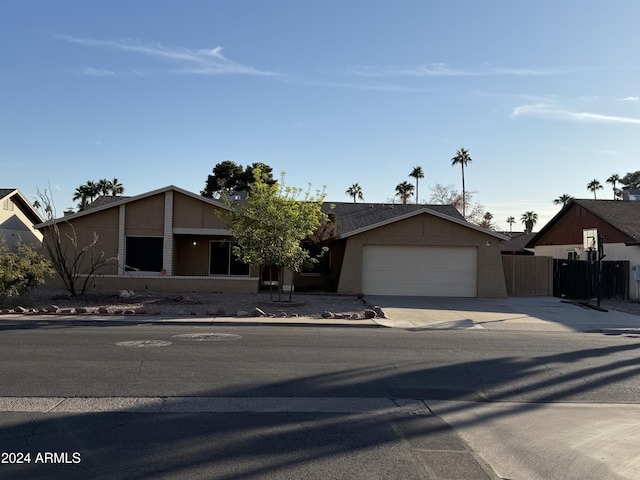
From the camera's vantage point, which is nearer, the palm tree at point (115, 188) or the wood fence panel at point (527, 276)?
the wood fence panel at point (527, 276)

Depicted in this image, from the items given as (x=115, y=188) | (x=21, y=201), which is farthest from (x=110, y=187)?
(x=21, y=201)

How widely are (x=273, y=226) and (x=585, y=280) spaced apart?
15.5 meters

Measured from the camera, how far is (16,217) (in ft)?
109

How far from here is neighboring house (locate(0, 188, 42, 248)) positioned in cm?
3120

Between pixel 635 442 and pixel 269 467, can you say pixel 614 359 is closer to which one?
pixel 635 442

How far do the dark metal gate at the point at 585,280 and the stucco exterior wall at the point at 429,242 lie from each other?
12.2 ft

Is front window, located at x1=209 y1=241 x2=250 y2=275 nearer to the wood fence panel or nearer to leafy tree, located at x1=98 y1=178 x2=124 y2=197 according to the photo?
the wood fence panel

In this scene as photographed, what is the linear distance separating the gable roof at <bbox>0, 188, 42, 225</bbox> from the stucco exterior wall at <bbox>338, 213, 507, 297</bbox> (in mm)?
20681

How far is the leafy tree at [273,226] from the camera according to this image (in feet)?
61.1

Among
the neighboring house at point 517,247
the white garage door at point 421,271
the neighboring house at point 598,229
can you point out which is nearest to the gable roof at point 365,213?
the white garage door at point 421,271

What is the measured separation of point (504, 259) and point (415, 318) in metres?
10.5

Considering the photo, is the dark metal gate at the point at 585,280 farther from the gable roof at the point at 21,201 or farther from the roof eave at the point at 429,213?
the gable roof at the point at 21,201

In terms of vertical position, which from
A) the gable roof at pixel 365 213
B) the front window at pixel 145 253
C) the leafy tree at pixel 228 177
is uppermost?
the leafy tree at pixel 228 177

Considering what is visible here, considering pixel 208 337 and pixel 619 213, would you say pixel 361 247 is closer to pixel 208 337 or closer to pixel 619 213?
pixel 208 337
